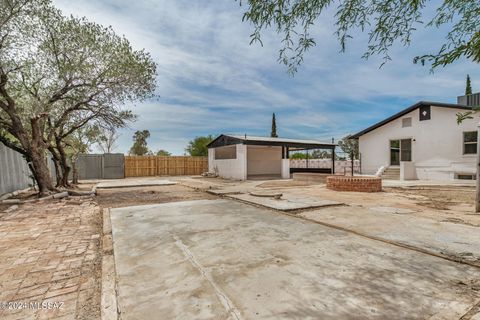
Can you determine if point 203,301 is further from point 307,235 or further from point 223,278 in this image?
point 307,235

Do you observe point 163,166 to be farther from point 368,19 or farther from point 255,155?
point 368,19

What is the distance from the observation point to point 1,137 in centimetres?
790

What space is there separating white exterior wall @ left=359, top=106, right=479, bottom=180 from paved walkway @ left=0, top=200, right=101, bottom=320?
15.1m

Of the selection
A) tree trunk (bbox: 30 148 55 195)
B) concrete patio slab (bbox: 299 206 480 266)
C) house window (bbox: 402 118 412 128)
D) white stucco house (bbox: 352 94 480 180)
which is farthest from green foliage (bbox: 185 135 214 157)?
concrete patio slab (bbox: 299 206 480 266)

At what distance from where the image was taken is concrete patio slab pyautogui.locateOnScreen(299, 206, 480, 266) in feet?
10.2

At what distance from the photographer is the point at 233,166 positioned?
16172mm

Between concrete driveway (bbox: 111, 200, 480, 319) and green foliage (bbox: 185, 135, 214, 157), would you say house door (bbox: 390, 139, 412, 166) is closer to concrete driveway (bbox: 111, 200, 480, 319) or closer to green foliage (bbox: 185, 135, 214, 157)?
concrete driveway (bbox: 111, 200, 480, 319)

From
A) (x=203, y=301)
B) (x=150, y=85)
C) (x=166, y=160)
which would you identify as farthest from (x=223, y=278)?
(x=166, y=160)

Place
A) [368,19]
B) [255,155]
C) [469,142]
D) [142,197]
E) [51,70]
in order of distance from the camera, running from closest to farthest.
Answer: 1. [368,19]
2. [51,70]
3. [142,197]
4. [469,142]
5. [255,155]

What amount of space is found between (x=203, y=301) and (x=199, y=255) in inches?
38.1

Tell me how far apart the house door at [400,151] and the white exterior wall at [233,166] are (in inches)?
348

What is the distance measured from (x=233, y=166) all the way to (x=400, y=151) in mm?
10031

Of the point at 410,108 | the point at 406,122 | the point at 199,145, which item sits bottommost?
the point at 199,145

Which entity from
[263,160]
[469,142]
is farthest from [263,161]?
[469,142]
